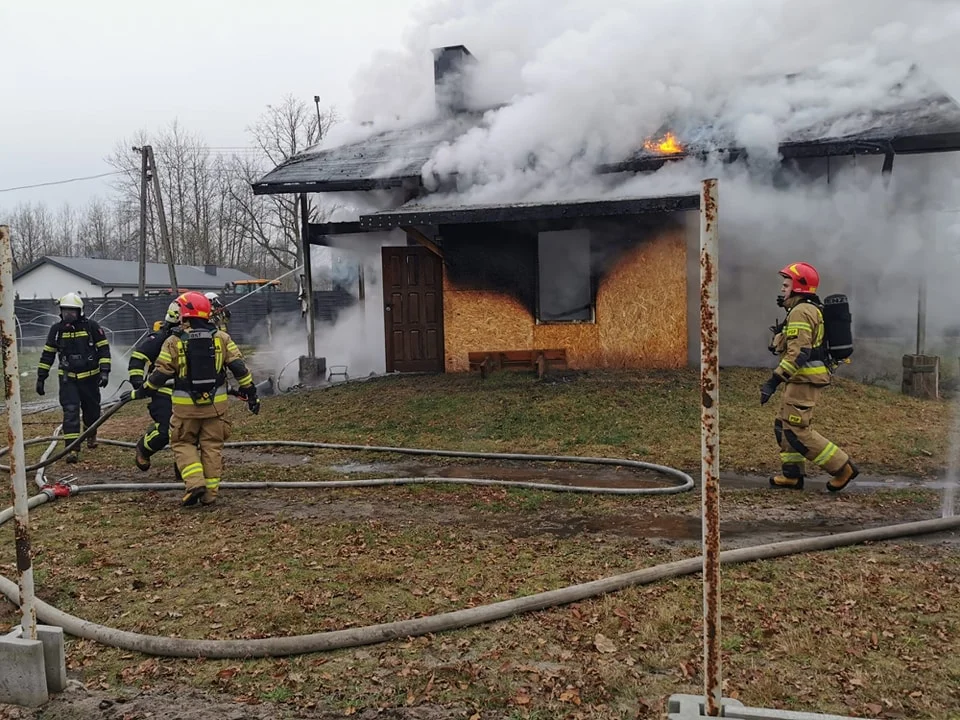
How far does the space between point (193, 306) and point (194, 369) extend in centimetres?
61

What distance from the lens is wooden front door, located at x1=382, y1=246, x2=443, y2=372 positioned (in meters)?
13.8

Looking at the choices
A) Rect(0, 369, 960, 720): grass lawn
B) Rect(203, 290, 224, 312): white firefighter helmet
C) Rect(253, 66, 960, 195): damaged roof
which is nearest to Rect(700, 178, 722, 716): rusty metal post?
Rect(0, 369, 960, 720): grass lawn

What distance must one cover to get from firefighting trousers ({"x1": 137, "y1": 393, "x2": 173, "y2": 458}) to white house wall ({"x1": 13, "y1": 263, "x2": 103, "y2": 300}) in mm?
41107

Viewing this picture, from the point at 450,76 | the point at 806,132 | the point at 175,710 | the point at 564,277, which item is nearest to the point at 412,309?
the point at 564,277

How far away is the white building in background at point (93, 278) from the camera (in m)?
44.4

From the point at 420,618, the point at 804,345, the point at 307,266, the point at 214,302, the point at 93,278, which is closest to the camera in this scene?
the point at 420,618

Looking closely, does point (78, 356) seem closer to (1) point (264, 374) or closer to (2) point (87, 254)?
(1) point (264, 374)

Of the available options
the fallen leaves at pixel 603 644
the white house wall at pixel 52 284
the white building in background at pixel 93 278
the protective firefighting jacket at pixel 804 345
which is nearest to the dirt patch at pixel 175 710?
the fallen leaves at pixel 603 644

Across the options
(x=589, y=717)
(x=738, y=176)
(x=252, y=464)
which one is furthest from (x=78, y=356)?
(x=738, y=176)

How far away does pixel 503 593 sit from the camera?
4.38 m

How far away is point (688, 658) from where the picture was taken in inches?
140

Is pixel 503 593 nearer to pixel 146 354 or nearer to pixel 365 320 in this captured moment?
pixel 146 354

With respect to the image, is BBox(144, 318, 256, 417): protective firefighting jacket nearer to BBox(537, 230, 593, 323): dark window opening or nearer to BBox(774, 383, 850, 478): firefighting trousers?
BBox(774, 383, 850, 478): firefighting trousers

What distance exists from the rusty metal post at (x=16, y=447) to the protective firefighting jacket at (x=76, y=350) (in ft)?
20.2
